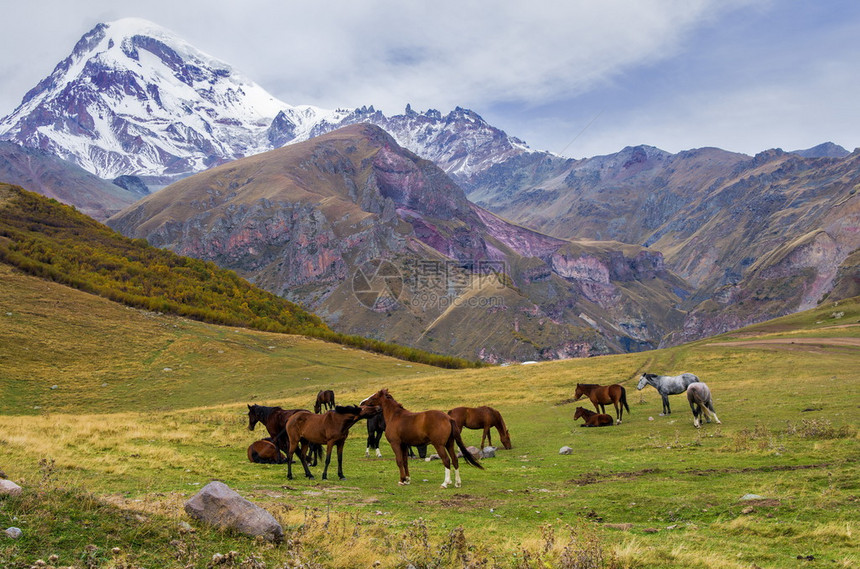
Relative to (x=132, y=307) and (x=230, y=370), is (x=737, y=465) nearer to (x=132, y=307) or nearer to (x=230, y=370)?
(x=230, y=370)

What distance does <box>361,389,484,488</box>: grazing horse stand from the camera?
50.0 ft

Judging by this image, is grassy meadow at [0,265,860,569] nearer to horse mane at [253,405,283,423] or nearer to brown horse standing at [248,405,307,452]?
brown horse standing at [248,405,307,452]

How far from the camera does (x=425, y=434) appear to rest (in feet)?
50.5

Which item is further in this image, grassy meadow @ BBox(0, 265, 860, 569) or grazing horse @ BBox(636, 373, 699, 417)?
grazing horse @ BBox(636, 373, 699, 417)

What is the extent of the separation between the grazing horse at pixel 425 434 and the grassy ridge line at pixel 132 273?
84.4 meters

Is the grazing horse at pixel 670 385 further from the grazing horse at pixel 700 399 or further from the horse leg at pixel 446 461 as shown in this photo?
the horse leg at pixel 446 461

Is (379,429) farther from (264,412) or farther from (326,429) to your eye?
(326,429)

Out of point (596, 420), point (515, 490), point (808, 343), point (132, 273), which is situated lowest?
point (596, 420)

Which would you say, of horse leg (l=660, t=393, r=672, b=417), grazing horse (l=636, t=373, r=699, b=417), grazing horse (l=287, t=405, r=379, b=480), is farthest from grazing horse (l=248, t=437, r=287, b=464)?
horse leg (l=660, t=393, r=672, b=417)

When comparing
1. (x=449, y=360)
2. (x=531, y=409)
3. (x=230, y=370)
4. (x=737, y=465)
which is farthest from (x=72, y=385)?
(x=449, y=360)

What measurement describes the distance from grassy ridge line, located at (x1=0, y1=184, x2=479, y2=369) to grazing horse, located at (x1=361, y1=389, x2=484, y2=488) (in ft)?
277

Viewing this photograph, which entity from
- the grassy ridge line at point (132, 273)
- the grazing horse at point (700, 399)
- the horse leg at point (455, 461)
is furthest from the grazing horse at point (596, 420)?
the grassy ridge line at point (132, 273)

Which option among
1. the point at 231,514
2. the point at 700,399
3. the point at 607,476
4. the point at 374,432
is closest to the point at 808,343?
the point at 700,399

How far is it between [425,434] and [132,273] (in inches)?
4306
